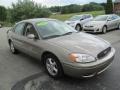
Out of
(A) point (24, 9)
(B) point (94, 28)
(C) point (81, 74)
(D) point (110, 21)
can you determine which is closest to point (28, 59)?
(C) point (81, 74)

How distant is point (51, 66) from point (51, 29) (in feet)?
4.02

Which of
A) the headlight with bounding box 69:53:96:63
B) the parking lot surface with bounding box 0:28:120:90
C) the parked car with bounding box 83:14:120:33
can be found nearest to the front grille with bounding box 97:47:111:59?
the headlight with bounding box 69:53:96:63

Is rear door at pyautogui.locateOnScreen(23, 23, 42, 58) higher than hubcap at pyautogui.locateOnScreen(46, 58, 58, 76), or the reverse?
rear door at pyautogui.locateOnScreen(23, 23, 42, 58)

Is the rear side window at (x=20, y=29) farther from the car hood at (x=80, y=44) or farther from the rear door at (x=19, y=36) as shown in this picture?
the car hood at (x=80, y=44)

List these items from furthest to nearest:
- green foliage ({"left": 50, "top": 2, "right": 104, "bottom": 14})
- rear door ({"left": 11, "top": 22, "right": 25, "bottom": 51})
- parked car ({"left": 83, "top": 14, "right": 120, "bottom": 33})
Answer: green foliage ({"left": 50, "top": 2, "right": 104, "bottom": 14}) → parked car ({"left": 83, "top": 14, "right": 120, "bottom": 33}) → rear door ({"left": 11, "top": 22, "right": 25, "bottom": 51})

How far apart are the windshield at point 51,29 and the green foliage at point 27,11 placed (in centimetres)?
2694

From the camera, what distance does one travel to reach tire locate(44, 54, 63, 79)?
4207 mm

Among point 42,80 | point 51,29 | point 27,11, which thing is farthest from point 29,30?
point 27,11

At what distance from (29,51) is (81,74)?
6.76 feet

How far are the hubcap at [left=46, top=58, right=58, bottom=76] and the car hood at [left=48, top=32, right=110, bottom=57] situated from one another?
465mm

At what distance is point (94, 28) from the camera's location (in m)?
12.1

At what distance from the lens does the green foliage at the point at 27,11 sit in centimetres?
3188

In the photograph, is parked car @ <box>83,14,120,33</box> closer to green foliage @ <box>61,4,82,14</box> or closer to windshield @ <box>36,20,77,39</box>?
windshield @ <box>36,20,77,39</box>

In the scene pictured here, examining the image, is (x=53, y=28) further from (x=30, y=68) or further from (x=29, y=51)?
(x=30, y=68)
